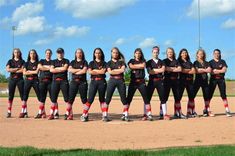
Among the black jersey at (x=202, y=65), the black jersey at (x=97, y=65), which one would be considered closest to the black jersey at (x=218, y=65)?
the black jersey at (x=202, y=65)

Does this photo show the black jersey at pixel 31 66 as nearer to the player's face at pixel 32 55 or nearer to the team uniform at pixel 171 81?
the player's face at pixel 32 55

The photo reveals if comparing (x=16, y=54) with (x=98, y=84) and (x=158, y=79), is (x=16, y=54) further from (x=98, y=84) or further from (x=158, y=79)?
(x=158, y=79)

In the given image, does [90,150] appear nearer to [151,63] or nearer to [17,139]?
[17,139]

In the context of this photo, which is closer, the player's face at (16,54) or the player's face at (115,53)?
the player's face at (115,53)

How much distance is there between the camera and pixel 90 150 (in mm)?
7273

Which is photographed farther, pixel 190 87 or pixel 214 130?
pixel 190 87

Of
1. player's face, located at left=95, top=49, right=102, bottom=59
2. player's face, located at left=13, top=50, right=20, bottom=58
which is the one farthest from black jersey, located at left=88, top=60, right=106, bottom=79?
player's face, located at left=13, top=50, right=20, bottom=58

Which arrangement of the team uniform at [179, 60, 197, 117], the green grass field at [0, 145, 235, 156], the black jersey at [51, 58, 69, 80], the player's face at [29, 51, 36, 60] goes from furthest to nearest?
the player's face at [29, 51, 36, 60] < the team uniform at [179, 60, 197, 117] < the black jersey at [51, 58, 69, 80] < the green grass field at [0, 145, 235, 156]

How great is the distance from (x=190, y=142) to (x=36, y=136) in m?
3.42

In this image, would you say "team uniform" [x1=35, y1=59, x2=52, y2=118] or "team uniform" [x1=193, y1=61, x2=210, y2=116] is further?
"team uniform" [x1=193, y1=61, x2=210, y2=116]

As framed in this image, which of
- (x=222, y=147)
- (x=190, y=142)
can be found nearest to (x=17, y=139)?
(x=190, y=142)

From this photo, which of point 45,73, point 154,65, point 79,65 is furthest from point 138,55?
point 45,73

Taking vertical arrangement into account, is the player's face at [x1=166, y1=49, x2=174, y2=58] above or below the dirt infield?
above

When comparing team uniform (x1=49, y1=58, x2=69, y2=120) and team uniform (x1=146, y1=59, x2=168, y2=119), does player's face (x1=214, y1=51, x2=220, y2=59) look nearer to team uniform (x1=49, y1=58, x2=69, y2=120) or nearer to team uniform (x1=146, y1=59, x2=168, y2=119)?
team uniform (x1=146, y1=59, x2=168, y2=119)
